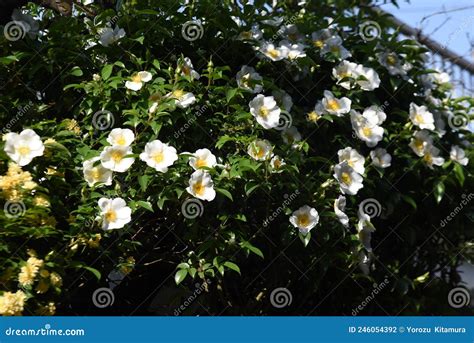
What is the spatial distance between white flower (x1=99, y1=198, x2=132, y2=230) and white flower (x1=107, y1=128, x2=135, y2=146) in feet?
0.70

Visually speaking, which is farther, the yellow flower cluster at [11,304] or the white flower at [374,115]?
the white flower at [374,115]

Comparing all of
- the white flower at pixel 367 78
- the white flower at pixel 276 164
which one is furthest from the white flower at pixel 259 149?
the white flower at pixel 367 78

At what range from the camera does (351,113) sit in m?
2.74

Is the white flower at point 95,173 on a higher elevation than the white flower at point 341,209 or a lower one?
higher

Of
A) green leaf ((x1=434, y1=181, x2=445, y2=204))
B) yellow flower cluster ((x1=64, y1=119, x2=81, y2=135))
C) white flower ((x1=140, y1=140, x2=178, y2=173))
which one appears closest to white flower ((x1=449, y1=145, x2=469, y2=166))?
green leaf ((x1=434, y1=181, x2=445, y2=204))

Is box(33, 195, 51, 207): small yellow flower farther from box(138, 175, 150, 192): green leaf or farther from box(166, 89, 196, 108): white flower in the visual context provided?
box(166, 89, 196, 108): white flower

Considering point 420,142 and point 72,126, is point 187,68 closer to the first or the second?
point 72,126

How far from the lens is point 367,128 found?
9.05 feet

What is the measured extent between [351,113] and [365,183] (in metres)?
0.26

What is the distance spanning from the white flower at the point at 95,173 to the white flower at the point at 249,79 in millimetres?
608

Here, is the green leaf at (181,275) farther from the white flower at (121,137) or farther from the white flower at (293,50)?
the white flower at (293,50)

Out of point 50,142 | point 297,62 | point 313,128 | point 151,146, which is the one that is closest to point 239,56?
point 297,62

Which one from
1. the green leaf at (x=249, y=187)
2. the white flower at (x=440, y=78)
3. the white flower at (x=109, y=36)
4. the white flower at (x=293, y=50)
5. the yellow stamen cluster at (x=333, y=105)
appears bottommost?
the white flower at (x=440, y=78)

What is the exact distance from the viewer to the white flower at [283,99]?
2.68 m
